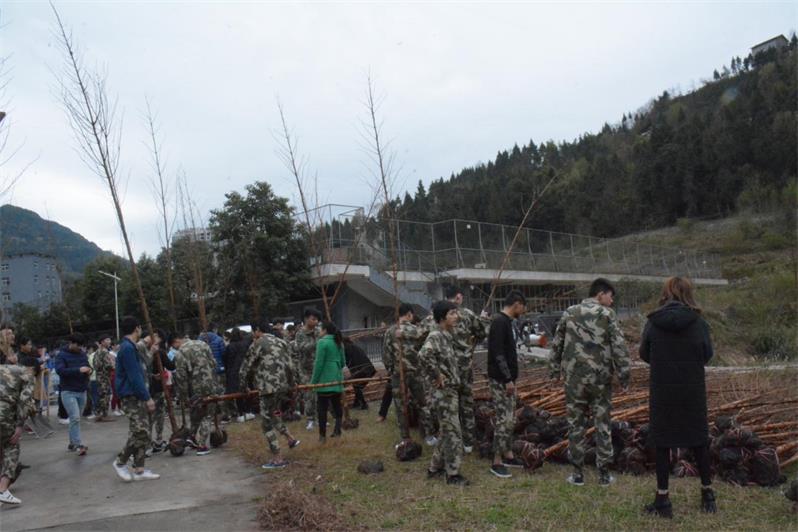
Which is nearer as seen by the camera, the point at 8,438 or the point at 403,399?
the point at 8,438

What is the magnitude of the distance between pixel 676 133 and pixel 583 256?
149 feet

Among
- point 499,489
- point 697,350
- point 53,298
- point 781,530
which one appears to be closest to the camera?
point 781,530

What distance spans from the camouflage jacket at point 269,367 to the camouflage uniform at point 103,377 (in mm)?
6658

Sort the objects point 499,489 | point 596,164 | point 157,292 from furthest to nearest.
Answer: point 596,164, point 157,292, point 499,489

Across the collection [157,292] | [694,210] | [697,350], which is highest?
[694,210]

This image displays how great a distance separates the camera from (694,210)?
73.6 m

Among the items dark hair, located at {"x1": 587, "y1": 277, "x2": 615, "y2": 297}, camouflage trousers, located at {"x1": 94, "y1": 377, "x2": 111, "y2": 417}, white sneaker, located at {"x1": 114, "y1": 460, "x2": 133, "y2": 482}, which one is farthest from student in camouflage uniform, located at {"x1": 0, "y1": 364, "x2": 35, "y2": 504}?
camouflage trousers, located at {"x1": 94, "y1": 377, "x2": 111, "y2": 417}

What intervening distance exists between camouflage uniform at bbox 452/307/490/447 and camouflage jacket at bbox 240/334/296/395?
92.4 inches

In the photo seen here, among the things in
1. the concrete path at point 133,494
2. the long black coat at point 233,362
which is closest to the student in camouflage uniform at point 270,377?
the concrete path at point 133,494

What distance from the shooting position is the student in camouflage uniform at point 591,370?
626cm

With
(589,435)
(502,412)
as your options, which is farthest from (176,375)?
(589,435)

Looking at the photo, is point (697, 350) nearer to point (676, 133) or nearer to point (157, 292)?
point (157, 292)

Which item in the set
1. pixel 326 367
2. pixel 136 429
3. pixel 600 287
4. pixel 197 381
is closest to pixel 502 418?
pixel 600 287

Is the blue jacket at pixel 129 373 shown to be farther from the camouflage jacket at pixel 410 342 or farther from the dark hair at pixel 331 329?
the camouflage jacket at pixel 410 342
